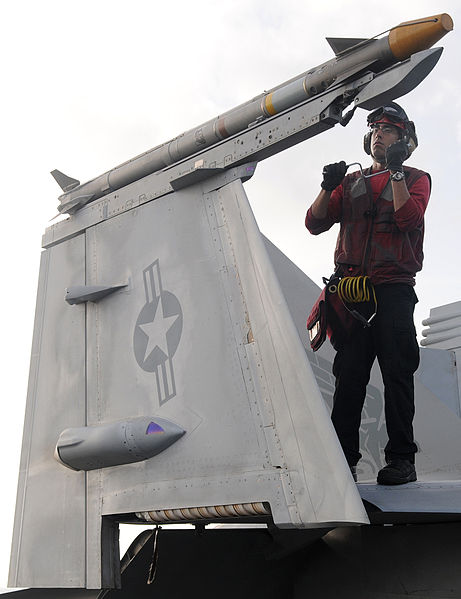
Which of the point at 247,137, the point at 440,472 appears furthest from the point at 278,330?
the point at 440,472

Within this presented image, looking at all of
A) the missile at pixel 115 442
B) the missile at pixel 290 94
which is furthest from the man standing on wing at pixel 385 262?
the missile at pixel 115 442

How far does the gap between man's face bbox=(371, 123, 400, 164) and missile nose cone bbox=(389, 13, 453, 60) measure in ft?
2.01

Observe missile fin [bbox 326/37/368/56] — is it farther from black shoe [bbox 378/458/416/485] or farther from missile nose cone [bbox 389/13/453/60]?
black shoe [bbox 378/458/416/485]

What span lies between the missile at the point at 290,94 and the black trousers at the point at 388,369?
1169 millimetres

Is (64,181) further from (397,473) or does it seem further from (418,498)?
(418,498)

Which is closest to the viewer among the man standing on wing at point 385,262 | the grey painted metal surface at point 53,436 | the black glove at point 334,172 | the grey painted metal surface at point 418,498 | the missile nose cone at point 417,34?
the grey painted metal surface at point 418,498

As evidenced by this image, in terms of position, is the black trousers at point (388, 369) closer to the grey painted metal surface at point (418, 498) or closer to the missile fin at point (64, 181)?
the grey painted metal surface at point (418, 498)

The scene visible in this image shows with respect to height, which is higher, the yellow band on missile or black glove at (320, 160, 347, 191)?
the yellow band on missile

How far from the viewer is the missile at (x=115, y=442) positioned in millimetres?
3742

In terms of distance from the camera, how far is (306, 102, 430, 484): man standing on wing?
3.72 m

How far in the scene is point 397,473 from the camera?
3631 mm

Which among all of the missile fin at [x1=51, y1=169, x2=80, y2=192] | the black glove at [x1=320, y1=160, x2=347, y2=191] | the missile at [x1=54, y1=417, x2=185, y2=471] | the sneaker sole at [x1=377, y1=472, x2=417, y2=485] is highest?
the missile fin at [x1=51, y1=169, x2=80, y2=192]

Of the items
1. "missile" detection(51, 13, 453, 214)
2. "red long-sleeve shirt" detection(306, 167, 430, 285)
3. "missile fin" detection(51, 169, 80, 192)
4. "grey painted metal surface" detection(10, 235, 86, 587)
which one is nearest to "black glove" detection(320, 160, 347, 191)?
"red long-sleeve shirt" detection(306, 167, 430, 285)

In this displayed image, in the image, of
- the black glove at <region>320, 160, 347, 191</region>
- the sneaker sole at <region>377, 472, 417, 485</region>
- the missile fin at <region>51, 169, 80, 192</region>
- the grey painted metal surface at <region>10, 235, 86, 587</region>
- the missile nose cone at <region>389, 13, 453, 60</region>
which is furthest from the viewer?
the missile fin at <region>51, 169, 80, 192</region>
